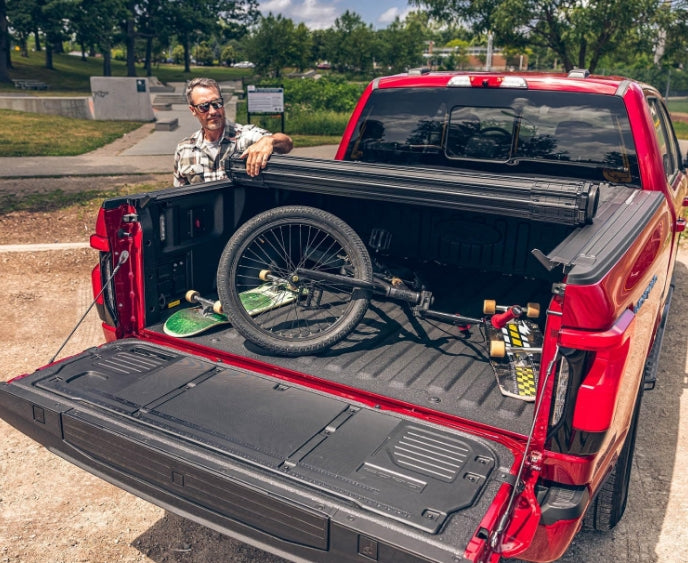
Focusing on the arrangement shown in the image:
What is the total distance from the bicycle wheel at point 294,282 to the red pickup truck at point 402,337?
0.02 m

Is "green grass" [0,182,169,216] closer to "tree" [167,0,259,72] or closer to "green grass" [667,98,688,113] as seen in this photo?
"green grass" [667,98,688,113]

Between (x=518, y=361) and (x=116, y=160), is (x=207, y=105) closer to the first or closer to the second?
(x=518, y=361)

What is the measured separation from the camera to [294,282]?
3.78 metres

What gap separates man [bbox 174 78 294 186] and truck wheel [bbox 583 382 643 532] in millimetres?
2757

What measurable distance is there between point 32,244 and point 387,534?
293 inches

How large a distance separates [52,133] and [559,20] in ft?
46.2

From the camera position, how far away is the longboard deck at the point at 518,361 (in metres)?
3.01

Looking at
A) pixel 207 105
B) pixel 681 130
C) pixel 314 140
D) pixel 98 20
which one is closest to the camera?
pixel 207 105

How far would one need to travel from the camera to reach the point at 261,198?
4.02m

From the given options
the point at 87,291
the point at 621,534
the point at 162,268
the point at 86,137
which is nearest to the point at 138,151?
the point at 86,137

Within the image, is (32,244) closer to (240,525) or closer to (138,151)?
(240,525)

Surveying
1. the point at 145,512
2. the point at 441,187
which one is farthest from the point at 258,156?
the point at 145,512

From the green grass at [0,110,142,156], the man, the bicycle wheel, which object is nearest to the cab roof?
the man

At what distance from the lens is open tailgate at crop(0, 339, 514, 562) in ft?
6.98
